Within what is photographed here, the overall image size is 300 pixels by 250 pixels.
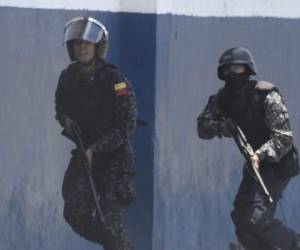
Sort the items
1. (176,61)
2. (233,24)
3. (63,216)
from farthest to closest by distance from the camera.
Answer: (233,24) → (176,61) → (63,216)

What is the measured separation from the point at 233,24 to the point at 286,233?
1.86m

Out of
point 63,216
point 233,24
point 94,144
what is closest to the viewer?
point 94,144

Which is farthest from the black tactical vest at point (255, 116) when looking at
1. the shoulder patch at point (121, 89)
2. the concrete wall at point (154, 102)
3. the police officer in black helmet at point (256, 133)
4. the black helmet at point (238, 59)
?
the shoulder patch at point (121, 89)

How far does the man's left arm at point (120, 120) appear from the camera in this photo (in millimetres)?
7230

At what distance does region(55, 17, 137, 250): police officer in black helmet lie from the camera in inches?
285

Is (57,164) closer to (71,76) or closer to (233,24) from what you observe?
(71,76)

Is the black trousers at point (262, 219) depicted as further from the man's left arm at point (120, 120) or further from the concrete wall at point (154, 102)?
the man's left arm at point (120, 120)

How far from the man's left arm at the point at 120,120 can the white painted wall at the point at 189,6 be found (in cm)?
74

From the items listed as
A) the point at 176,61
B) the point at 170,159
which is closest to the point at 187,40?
the point at 176,61

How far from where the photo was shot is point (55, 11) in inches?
300

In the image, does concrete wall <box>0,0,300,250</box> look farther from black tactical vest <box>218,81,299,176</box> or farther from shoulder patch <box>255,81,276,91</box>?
shoulder patch <box>255,81,276,91</box>

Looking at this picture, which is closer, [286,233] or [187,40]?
[286,233]

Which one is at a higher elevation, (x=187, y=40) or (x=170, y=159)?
(x=187, y=40)

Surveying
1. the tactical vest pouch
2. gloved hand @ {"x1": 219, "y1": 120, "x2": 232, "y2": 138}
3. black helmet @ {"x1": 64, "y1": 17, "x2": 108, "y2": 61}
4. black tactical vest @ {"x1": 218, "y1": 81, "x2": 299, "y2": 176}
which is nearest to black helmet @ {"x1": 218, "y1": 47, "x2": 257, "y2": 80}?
black tactical vest @ {"x1": 218, "y1": 81, "x2": 299, "y2": 176}
